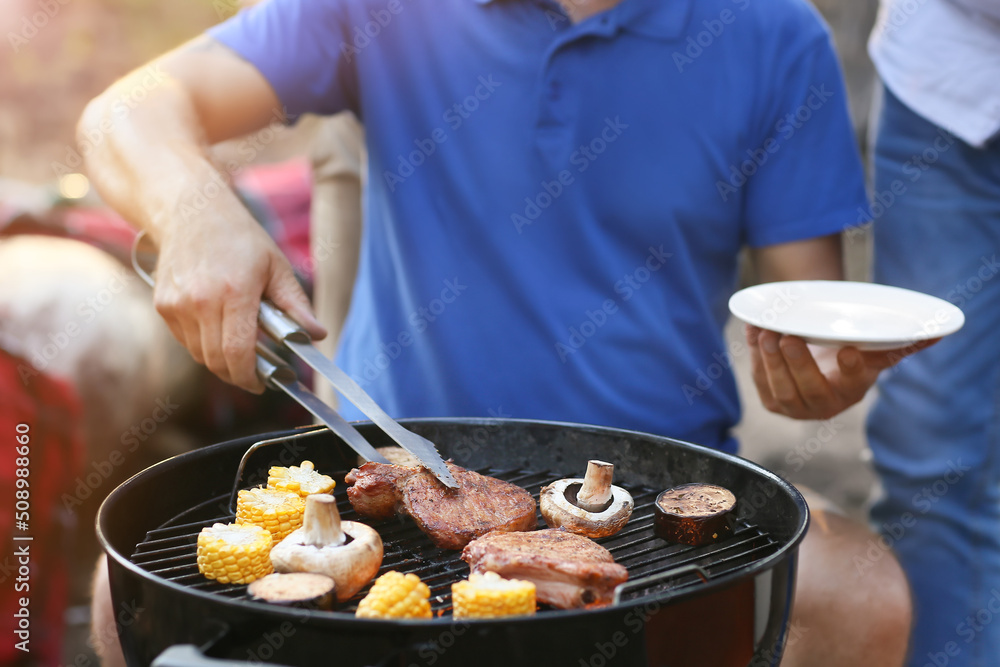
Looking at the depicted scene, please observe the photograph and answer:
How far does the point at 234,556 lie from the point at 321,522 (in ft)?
0.51

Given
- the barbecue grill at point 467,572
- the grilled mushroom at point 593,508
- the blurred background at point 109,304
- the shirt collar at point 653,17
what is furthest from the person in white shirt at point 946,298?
the grilled mushroom at point 593,508

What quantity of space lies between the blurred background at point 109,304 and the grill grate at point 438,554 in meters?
1.04

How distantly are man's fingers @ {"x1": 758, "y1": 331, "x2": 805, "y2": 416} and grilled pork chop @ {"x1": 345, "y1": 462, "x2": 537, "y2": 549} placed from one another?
0.66m

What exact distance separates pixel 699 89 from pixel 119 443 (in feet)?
8.04

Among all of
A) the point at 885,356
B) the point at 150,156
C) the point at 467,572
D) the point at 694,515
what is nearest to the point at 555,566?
the point at 467,572

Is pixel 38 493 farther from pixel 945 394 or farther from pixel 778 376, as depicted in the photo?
pixel 945 394

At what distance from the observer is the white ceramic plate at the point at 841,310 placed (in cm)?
176

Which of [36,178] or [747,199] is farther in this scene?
[36,178]

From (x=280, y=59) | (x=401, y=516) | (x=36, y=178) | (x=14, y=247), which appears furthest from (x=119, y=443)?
(x=36, y=178)

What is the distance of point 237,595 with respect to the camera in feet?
4.43

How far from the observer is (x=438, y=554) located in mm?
1529

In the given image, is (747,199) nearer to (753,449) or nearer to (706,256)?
(706,256)

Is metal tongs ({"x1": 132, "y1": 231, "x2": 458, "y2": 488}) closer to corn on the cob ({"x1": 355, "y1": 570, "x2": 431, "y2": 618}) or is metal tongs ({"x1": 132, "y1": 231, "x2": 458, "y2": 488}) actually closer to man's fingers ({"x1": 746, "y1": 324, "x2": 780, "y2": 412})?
corn on the cob ({"x1": 355, "y1": 570, "x2": 431, "y2": 618})

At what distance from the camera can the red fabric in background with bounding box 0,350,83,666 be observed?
6.95ft
